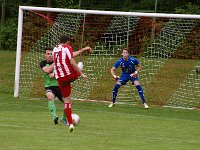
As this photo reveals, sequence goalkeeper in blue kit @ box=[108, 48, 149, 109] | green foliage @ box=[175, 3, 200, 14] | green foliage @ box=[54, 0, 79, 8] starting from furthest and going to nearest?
1. green foliage @ box=[54, 0, 79, 8]
2. green foliage @ box=[175, 3, 200, 14]
3. goalkeeper in blue kit @ box=[108, 48, 149, 109]

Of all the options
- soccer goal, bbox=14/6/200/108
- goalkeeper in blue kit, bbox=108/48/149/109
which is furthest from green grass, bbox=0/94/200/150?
soccer goal, bbox=14/6/200/108

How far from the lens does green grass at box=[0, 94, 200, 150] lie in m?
12.5

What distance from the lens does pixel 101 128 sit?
50.2 ft

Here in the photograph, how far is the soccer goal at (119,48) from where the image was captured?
23141 millimetres

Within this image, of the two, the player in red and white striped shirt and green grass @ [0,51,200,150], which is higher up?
the player in red and white striped shirt

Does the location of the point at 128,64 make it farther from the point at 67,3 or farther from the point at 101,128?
the point at 67,3

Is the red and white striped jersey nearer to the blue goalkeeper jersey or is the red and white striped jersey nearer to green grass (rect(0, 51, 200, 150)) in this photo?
green grass (rect(0, 51, 200, 150))

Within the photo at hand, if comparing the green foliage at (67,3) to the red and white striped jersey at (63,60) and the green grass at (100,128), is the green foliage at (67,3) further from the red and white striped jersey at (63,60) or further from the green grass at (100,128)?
the red and white striped jersey at (63,60)

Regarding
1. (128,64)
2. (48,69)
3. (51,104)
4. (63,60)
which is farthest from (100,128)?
(128,64)

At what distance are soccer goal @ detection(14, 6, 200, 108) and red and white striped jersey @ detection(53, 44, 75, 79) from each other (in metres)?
7.86

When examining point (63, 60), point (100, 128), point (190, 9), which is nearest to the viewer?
point (63, 60)

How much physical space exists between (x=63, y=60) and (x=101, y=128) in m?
1.71

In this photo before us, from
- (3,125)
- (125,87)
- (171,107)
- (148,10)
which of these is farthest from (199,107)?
(148,10)

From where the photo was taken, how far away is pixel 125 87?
995 inches
